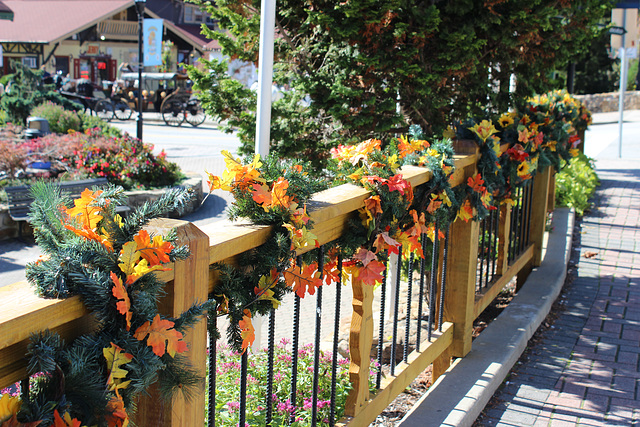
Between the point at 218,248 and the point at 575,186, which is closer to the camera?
the point at 218,248

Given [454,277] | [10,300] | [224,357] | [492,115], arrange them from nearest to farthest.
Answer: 1. [10,300]
2. [224,357]
3. [454,277]
4. [492,115]

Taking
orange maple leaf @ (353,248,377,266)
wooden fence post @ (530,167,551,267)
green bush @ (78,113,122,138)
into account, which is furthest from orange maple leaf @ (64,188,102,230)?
green bush @ (78,113,122,138)

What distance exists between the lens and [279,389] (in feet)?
9.50

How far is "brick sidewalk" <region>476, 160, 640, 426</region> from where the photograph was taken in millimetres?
3320

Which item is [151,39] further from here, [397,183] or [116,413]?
Answer: [116,413]

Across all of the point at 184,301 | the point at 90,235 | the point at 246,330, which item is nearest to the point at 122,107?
the point at 246,330

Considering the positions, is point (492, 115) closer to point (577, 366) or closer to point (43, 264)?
point (577, 366)

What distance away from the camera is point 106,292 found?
1.27 metres

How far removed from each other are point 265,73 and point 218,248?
2.20m

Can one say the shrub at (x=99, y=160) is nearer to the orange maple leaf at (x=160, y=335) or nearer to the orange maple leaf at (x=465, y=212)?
the orange maple leaf at (x=465, y=212)

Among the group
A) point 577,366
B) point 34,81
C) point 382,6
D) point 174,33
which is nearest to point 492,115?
point 382,6

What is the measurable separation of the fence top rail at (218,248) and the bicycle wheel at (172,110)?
22.2 metres

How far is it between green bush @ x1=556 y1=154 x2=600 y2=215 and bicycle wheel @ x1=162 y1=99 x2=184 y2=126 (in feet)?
56.5

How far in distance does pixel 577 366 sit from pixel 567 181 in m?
4.81
